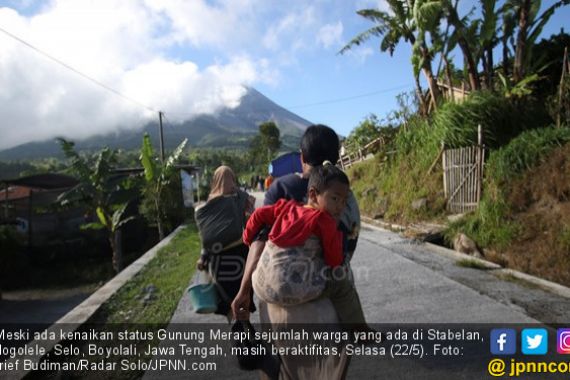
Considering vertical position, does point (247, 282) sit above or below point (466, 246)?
above

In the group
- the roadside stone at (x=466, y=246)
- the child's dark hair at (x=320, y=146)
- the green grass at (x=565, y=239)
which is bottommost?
the roadside stone at (x=466, y=246)

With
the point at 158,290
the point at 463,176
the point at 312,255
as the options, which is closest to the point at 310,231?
the point at 312,255

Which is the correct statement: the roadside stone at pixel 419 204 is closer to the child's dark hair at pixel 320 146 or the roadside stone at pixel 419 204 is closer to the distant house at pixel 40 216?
the child's dark hair at pixel 320 146

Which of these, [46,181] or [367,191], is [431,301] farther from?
[46,181]

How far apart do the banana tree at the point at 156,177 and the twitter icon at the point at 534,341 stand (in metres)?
11.0

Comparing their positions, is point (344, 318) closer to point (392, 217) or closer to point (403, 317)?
point (403, 317)

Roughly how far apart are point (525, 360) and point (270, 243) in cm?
235

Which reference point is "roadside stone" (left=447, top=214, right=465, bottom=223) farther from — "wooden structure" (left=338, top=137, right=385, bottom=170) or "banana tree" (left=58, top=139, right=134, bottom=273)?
"banana tree" (left=58, top=139, right=134, bottom=273)

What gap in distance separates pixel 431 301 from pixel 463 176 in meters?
5.16

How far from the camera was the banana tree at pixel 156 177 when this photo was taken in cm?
1234

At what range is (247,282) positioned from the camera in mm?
2014

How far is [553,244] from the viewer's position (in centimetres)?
572

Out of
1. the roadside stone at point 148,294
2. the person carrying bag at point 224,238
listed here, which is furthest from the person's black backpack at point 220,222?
the roadside stone at point 148,294

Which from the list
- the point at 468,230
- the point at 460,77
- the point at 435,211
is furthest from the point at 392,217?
the point at 460,77
